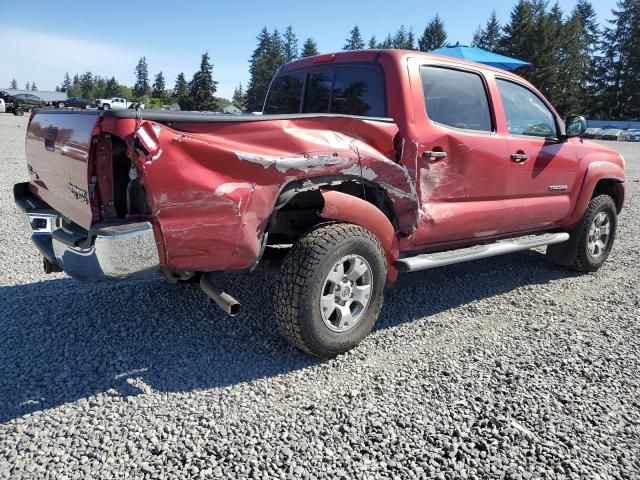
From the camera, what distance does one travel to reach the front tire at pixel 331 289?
303 cm

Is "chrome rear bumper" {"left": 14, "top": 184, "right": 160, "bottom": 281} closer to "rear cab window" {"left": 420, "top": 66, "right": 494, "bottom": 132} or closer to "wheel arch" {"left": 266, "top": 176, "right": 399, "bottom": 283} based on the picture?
"wheel arch" {"left": 266, "top": 176, "right": 399, "bottom": 283}

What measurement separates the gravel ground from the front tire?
0.62ft

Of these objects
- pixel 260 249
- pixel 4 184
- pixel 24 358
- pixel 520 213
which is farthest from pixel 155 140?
pixel 4 184

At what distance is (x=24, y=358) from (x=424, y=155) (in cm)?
288

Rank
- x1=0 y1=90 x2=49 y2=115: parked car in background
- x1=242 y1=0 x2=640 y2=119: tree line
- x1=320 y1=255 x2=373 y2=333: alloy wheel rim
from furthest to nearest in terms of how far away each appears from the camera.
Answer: x1=242 y1=0 x2=640 y2=119: tree line, x1=0 y1=90 x2=49 y2=115: parked car in background, x1=320 y1=255 x2=373 y2=333: alloy wheel rim

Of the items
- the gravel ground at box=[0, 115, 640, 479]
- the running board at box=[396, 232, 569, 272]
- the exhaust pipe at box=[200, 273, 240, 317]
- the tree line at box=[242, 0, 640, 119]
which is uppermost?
the tree line at box=[242, 0, 640, 119]

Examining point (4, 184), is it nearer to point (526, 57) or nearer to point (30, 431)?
point (30, 431)

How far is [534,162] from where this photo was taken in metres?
4.57

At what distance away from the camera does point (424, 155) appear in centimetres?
355

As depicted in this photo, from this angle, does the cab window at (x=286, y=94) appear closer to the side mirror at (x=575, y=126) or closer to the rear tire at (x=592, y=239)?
the side mirror at (x=575, y=126)

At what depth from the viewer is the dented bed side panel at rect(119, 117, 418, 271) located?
2494mm

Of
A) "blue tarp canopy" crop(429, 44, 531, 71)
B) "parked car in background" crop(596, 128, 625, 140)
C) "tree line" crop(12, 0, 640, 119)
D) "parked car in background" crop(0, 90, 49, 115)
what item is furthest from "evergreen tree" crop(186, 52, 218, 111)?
"blue tarp canopy" crop(429, 44, 531, 71)

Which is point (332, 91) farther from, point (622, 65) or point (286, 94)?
point (622, 65)

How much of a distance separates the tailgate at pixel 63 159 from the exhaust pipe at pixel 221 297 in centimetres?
77
